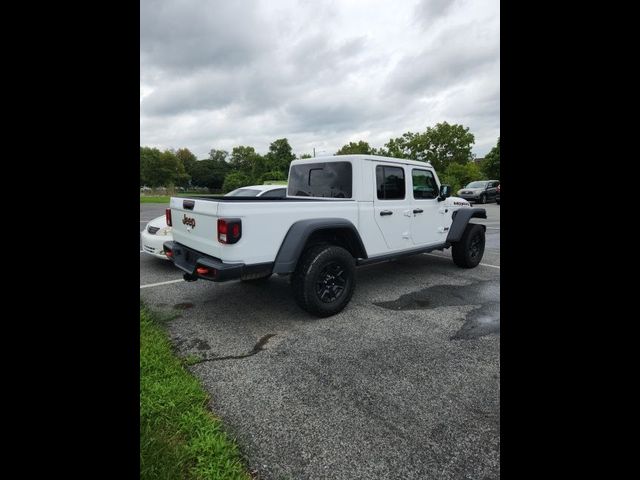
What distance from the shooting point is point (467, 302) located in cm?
467

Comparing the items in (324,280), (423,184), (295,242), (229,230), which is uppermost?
(423,184)

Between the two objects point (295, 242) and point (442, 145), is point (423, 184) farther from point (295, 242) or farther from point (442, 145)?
point (442, 145)

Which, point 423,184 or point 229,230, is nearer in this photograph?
point 229,230

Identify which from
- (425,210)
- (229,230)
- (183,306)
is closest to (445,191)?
(425,210)

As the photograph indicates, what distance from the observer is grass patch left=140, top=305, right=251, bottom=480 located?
1883 millimetres

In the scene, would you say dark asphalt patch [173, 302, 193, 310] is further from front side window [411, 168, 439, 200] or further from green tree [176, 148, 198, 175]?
green tree [176, 148, 198, 175]

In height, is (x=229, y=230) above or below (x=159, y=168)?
below

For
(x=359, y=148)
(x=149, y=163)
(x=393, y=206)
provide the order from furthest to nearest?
(x=149, y=163)
(x=359, y=148)
(x=393, y=206)

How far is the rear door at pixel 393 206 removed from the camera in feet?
15.2

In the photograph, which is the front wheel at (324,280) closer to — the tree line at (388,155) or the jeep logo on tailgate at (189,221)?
the jeep logo on tailgate at (189,221)

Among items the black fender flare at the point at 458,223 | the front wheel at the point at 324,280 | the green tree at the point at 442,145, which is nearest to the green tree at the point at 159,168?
the green tree at the point at 442,145

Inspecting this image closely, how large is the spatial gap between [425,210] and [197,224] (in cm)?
334

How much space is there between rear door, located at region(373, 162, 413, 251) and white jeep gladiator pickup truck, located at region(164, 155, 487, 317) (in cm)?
1

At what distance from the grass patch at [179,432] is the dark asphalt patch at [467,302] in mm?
2482
